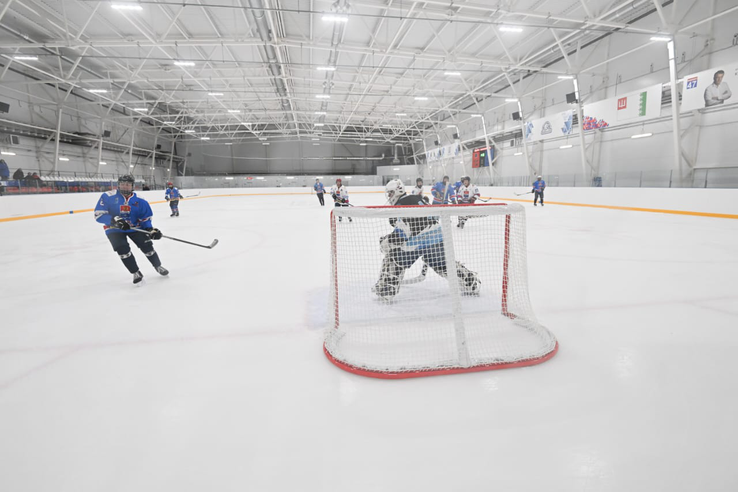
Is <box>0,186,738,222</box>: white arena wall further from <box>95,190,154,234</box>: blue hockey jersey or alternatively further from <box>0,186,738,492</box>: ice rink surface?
<box>95,190,154,234</box>: blue hockey jersey

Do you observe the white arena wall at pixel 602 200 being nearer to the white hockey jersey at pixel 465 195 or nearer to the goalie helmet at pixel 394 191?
the white hockey jersey at pixel 465 195

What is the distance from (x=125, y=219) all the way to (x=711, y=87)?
13567 millimetres

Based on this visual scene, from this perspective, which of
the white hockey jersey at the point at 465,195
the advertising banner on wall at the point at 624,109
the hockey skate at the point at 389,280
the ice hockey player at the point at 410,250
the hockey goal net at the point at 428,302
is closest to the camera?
the hockey goal net at the point at 428,302

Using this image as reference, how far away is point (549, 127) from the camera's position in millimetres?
15000

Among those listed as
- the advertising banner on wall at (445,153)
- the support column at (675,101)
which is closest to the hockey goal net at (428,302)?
the support column at (675,101)

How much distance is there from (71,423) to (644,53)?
57.4 ft

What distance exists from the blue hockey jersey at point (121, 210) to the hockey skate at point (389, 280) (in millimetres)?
2657

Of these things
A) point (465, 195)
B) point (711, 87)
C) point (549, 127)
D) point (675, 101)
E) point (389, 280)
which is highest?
point (549, 127)

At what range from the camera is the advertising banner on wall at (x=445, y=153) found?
24734 mm

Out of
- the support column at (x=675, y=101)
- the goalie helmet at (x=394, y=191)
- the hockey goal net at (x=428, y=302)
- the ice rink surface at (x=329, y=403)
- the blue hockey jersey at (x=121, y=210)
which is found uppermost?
Answer: the support column at (x=675, y=101)

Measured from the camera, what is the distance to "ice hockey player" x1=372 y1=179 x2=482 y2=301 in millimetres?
2621

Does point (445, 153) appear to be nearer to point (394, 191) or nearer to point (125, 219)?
point (394, 191)

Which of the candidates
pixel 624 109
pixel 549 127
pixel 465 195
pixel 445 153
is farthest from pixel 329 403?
pixel 445 153

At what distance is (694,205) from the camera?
8.96m
